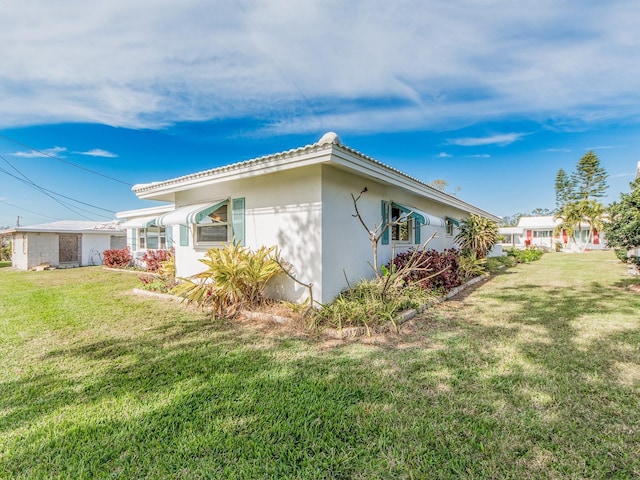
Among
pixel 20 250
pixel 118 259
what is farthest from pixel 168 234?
pixel 20 250

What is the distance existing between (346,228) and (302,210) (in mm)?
1483

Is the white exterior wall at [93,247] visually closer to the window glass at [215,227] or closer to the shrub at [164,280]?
the shrub at [164,280]

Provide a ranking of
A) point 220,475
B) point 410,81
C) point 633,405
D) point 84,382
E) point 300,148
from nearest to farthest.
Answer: point 220,475, point 633,405, point 84,382, point 300,148, point 410,81

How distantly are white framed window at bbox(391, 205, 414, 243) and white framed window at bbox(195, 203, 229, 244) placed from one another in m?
6.26

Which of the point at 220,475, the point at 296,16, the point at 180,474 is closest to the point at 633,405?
the point at 220,475

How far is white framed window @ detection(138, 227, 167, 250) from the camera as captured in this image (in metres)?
21.0

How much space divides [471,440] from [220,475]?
2668mm

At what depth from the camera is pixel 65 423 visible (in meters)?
3.69

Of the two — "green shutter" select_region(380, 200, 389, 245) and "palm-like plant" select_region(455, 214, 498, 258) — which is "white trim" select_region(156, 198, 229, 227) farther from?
"palm-like plant" select_region(455, 214, 498, 258)

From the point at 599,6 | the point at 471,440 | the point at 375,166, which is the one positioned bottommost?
the point at 471,440

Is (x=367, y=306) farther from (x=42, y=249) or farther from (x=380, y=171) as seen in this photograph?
(x=42, y=249)

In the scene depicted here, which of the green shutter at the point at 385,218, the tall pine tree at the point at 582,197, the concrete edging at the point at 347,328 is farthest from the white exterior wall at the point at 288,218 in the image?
the tall pine tree at the point at 582,197

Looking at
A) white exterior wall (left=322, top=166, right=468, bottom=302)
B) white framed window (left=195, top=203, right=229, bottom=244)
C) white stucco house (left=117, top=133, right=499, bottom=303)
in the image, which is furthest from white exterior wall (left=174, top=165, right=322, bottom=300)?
white framed window (left=195, top=203, right=229, bottom=244)

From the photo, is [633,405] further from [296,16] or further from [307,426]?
[296,16]
